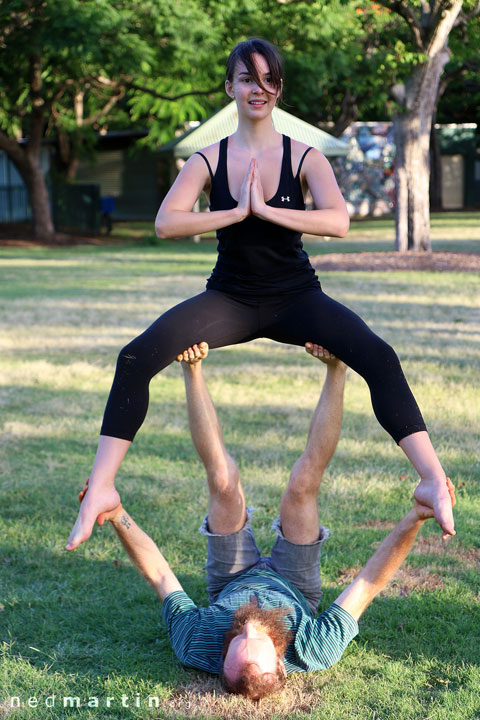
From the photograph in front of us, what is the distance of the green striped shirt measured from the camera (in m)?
3.62

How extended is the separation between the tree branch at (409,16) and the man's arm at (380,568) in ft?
51.7

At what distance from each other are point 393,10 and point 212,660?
16759 millimetres

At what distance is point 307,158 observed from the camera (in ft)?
12.6

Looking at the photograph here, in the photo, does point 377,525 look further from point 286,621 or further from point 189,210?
point 189,210

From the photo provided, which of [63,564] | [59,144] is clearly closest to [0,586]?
[63,564]

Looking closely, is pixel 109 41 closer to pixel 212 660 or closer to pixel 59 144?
pixel 59 144

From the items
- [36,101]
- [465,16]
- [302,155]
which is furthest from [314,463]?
[36,101]

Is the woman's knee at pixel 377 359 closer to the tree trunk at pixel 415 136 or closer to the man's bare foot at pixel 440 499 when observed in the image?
the man's bare foot at pixel 440 499

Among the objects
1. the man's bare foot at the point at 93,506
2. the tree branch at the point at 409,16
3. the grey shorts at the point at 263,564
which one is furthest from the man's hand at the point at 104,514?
the tree branch at the point at 409,16

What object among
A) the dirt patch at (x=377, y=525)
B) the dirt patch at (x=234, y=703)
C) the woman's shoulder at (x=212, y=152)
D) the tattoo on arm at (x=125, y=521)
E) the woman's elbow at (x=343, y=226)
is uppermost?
the woman's shoulder at (x=212, y=152)

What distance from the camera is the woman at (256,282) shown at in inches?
144

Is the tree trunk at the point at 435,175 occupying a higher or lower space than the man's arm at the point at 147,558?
higher

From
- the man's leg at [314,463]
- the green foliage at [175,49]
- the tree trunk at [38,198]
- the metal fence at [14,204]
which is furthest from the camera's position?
the metal fence at [14,204]

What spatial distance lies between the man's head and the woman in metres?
0.73
